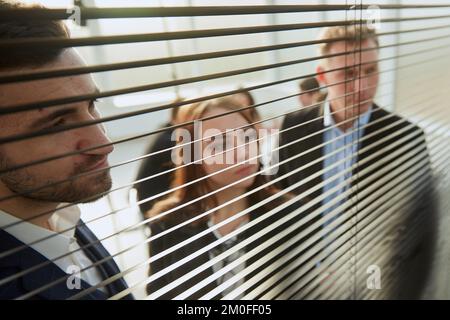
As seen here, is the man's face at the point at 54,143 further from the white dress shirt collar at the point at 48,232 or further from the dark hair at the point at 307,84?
the dark hair at the point at 307,84

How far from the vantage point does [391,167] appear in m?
1.12

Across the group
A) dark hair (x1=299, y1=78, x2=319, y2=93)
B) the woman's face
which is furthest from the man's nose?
dark hair (x1=299, y1=78, x2=319, y2=93)

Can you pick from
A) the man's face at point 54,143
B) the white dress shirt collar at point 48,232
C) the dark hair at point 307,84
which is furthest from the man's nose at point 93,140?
the dark hair at point 307,84

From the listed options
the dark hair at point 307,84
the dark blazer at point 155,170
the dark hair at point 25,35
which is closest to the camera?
the dark hair at point 25,35

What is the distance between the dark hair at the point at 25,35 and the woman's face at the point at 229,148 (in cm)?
34

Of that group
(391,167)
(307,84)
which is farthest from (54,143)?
(307,84)

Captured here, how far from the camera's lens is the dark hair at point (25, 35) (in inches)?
19.6

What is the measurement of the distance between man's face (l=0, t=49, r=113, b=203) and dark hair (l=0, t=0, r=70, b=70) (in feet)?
0.04

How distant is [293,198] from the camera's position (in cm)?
86

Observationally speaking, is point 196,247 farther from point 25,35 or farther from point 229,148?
point 25,35

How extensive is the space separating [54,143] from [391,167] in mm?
1007

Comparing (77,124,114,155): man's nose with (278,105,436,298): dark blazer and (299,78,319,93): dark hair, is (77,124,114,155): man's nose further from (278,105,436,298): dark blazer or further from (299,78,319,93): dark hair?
(299,78,319,93): dark hair
